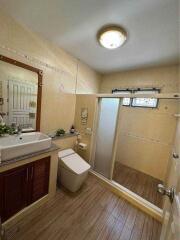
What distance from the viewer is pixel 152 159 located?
2385mm

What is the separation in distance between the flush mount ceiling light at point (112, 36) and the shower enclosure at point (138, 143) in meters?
0.80

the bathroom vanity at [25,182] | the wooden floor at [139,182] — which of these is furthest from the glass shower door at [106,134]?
the bathroom vanity at [25,182]

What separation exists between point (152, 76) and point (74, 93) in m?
1.64

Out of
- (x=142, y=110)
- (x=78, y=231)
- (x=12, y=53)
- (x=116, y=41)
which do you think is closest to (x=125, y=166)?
(x=142, y=110)

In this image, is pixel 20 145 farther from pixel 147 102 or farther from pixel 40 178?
pixel 147 102

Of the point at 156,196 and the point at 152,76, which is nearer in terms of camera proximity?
the point at 156,196

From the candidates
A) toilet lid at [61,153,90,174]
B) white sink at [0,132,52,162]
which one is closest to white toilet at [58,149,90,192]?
toilet lid at [61,153,90,174]

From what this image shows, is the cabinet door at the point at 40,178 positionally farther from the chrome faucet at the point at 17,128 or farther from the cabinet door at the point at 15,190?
the chrome faucet at the point at 17,128

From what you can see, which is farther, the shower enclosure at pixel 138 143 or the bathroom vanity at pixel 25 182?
the shower enclosure at pixel 138 143

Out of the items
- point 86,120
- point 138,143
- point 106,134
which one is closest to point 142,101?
point 138,143

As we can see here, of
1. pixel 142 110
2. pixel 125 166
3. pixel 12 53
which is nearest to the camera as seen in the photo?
pixel 12 53

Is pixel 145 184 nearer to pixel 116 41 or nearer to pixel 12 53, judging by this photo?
pixel 116 41

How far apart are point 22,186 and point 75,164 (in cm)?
76

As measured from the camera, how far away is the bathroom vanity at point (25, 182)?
1.16 metres
